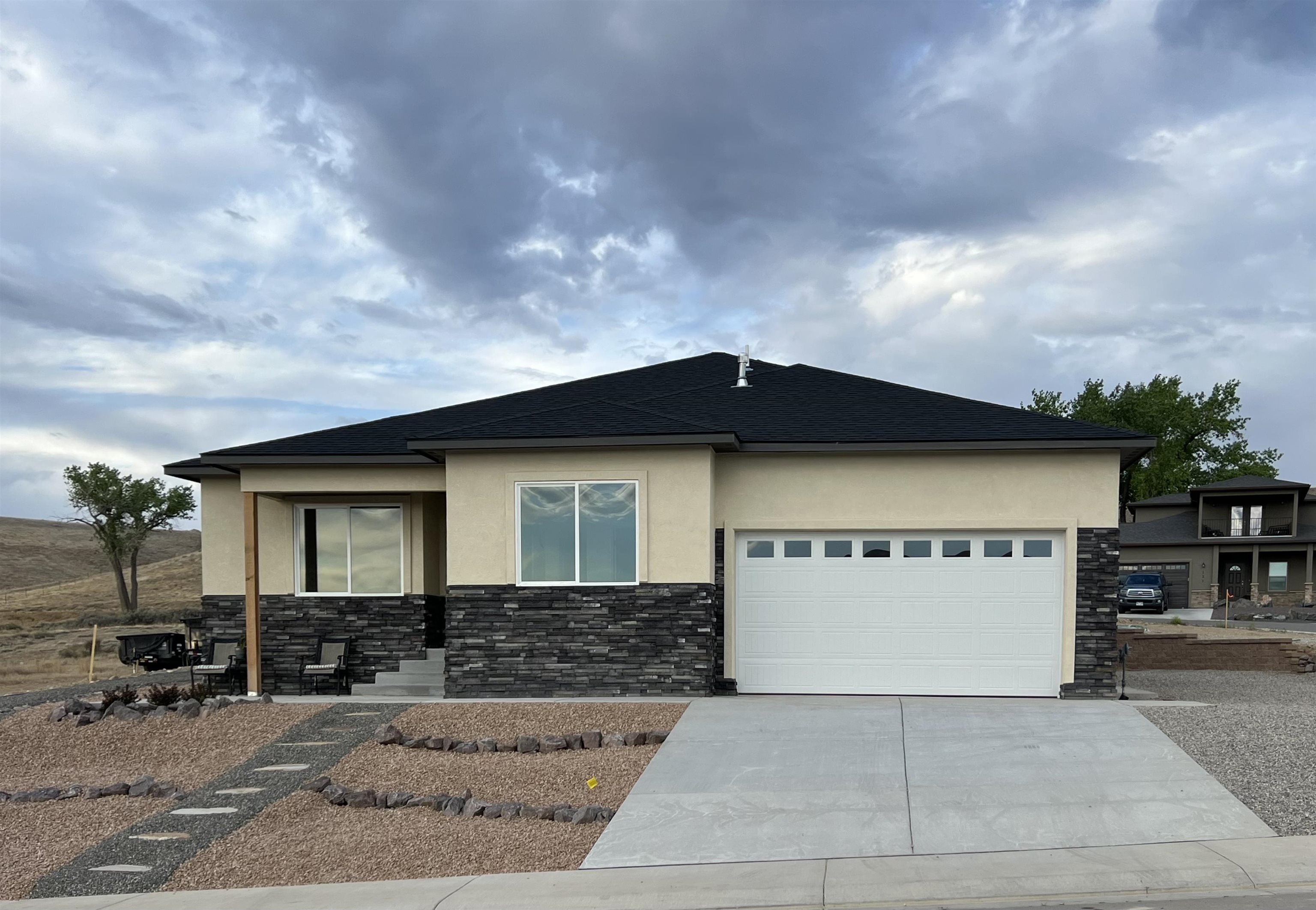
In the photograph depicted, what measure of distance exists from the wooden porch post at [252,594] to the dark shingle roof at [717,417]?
2.74 feet

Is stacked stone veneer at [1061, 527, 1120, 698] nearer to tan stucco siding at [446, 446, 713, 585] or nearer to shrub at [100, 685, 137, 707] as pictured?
tan stucco siding at [446, 446, 713, 585]

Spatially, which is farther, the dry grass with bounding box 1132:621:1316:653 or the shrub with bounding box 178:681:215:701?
the dry grass with bounding box 1132:621:1316:653

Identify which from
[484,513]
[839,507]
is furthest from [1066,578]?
[484,513]

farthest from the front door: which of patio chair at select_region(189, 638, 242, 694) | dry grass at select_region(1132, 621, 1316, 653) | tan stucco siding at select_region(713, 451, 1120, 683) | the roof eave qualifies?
patio chair at select_region(189, 638, 242, 694)

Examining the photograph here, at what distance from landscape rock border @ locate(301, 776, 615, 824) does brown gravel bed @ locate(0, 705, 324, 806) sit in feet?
6.02

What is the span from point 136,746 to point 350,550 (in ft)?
15.5

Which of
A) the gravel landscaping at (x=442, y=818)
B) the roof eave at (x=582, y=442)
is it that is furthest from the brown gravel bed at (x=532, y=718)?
the roof eave at (x=582, y=442)

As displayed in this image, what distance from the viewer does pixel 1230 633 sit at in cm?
2480

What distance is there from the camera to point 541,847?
831 cm

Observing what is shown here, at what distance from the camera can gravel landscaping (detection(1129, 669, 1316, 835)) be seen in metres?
8.55

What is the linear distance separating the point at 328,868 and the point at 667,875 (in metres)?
2.68

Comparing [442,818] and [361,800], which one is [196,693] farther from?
[442,818]

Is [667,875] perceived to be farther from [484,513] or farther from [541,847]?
[484,513]

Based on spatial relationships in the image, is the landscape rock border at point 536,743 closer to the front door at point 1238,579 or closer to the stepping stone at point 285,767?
the stepping stone at point 285,767
